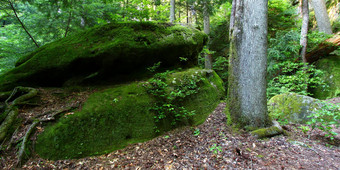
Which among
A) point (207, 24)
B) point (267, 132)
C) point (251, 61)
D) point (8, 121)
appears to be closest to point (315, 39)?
point (207, 24)

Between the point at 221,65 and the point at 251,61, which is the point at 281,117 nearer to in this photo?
the point at 251,61

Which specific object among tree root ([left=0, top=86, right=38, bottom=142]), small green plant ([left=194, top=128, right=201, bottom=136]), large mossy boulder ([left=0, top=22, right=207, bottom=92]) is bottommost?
small green plant ([left=194, top=128, right=201, bottom=136])

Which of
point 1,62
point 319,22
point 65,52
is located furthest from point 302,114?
point 1,62

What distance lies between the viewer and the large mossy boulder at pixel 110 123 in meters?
3.22

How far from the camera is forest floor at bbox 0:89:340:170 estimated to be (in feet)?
8.63

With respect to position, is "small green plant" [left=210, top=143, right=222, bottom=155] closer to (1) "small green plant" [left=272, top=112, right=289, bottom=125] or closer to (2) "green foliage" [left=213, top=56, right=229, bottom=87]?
(1) "small green plant" [left=272, top=112, right=289, bottom=125]

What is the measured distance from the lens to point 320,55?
784cm

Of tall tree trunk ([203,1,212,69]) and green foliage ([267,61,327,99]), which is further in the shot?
tall tree trunk ([203,1,212,69])

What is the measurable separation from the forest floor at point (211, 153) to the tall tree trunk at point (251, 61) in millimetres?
507

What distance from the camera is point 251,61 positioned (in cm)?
349

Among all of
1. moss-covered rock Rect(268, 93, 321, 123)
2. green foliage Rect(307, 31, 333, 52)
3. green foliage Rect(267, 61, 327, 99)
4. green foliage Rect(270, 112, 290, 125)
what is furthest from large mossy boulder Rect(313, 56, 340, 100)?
green foliage Rect(270, 112, 290, 125)

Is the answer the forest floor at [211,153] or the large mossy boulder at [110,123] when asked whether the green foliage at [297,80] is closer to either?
the forest floor at [211,153]

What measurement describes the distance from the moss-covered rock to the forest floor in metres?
0.56

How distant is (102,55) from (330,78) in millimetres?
10364
